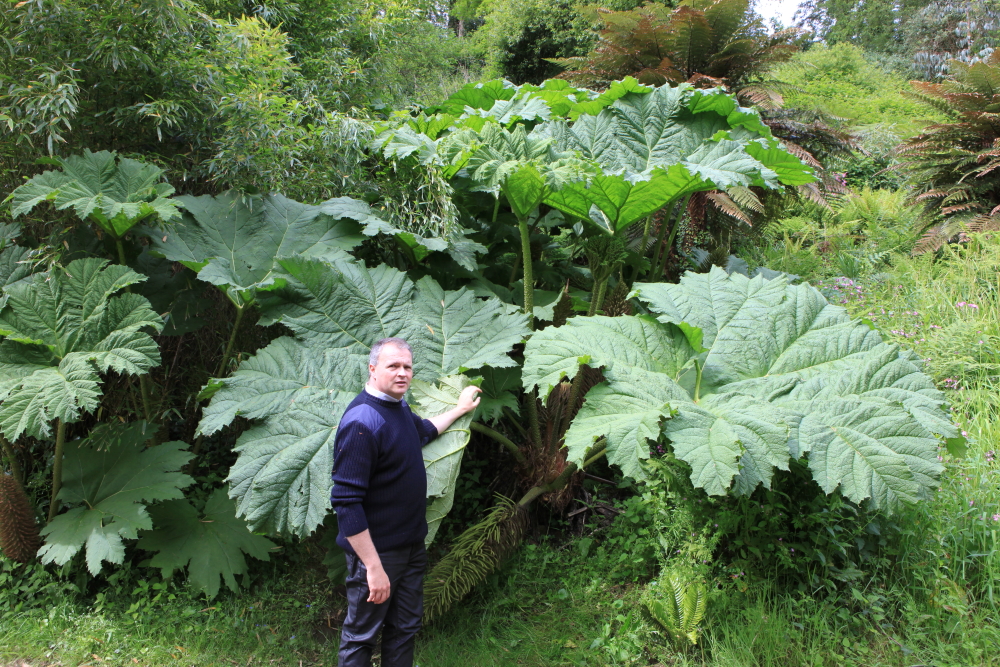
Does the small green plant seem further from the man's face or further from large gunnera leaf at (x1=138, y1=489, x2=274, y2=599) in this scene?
large gunnera leaf at (x1=138, y1=489, x2=274, y2=599)

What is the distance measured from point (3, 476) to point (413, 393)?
1881mm

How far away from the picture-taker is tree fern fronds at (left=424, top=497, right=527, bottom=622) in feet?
8.13

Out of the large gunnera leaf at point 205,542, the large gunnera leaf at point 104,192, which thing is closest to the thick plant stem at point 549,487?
the large gunnera leaf at point 205,542

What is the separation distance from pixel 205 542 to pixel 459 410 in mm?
1376

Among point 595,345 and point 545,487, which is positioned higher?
point 595,345

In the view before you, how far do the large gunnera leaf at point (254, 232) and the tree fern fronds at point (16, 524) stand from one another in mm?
1223

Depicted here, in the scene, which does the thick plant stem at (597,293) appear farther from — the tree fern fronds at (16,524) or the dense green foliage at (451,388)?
the tree fern fronds at (16,524)

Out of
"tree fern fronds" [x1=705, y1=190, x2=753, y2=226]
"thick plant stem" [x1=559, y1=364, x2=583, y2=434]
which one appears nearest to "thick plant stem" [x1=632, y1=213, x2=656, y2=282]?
"tree fern fronds" [x1=705, y1=190, x2=753, y2=226]

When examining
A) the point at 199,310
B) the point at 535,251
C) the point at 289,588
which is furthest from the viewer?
the point at 535,251

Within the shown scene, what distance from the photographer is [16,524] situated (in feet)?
9.04

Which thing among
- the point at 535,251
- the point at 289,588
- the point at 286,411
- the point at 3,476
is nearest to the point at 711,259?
the point at 535,251

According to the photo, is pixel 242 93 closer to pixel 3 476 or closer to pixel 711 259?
pixel 3 476

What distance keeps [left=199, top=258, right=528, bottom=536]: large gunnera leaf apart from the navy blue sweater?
0.36m

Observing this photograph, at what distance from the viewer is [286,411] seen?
2.41 m
